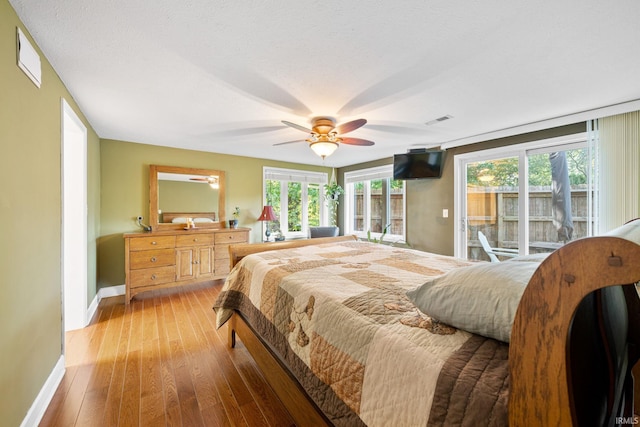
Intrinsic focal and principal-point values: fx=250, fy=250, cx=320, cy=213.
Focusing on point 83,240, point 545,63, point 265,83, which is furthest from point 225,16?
point 83,240

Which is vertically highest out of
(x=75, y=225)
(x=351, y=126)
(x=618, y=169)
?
(x=351, y=126)

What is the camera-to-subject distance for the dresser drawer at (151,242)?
3307mm

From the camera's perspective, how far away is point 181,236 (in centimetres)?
364

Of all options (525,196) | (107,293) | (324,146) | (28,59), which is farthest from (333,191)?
(28,59)

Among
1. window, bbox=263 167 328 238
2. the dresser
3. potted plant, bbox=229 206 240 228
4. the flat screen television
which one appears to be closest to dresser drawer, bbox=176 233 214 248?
the dresser

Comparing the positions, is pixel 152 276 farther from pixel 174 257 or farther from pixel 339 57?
pixel 339 57

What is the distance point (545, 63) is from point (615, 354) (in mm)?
1815

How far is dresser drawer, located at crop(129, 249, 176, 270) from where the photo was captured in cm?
329

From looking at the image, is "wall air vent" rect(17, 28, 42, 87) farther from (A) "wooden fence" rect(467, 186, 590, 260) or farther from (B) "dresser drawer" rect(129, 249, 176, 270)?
(A) "wooden fence" rect(467, 186, 590, 260)

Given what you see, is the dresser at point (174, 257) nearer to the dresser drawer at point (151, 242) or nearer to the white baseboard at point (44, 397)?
the dresser drawer at point (151, 242)

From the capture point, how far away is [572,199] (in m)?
2.87

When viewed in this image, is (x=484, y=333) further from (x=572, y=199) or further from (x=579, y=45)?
(x=572, y=199)

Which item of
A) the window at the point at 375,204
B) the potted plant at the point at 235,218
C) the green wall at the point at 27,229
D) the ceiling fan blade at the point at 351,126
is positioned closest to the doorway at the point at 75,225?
the green wall at the point at 27,229

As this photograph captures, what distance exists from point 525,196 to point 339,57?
Answer: 9.88 feet
